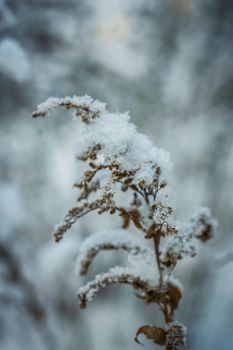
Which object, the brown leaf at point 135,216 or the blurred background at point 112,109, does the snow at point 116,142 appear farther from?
the blurred background at point 112,109

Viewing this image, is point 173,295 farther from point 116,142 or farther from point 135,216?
point 116,142

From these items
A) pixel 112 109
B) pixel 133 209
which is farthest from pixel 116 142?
pixel 112 109

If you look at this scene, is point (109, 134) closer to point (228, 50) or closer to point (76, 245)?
point (76, 245)

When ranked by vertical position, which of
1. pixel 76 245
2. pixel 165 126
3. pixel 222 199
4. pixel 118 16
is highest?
pixel 118 16

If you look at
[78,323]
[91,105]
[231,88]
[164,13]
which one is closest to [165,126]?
[231,88]

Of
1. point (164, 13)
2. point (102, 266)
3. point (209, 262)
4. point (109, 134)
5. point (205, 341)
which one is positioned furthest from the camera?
point (164, 13)

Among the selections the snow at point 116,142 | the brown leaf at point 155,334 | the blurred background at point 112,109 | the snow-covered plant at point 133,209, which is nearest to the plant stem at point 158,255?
the snow-covered plant at point 133,209

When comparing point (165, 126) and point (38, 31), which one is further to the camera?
point (38, 31)
